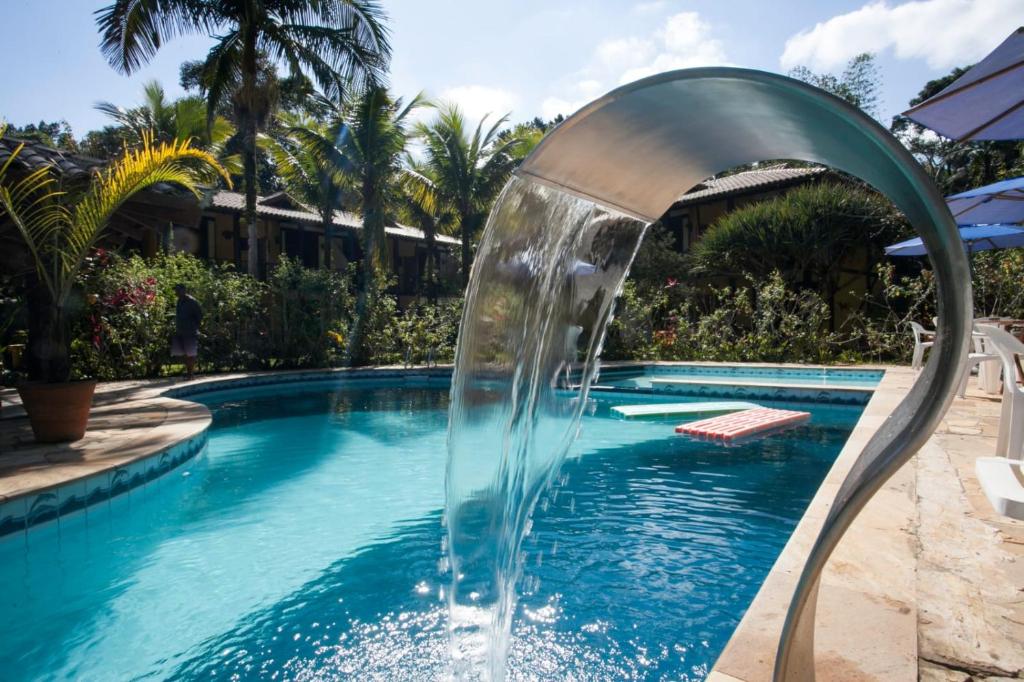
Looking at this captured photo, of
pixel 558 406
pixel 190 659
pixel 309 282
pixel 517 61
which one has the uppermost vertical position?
pixel 517 61

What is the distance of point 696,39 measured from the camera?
21.9 feet

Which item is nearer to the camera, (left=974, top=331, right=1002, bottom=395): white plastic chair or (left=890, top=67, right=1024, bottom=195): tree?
(left=974, top=331, right=1002, bottom=395): white plastic chair

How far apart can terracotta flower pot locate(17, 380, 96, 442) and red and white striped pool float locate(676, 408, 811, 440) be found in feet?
20.9

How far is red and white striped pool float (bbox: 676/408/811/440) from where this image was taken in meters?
7.29

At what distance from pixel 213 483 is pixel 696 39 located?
6.77 meters

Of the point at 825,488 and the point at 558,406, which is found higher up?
the point at 558,406

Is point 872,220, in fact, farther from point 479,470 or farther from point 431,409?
point 479,470

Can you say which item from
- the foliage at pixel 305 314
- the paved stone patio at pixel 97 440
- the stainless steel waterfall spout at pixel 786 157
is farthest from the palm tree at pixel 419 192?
the stainless steel waterfall spout at pixel 786 157

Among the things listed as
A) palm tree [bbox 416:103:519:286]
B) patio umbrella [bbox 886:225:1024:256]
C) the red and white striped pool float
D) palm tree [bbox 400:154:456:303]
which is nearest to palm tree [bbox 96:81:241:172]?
palm tree [bbox 400:154:456:303]

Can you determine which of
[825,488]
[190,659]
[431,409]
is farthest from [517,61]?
[190,659]

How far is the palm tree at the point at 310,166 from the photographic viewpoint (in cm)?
1664

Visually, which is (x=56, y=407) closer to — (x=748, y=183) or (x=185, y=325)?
(x=185, y=325)

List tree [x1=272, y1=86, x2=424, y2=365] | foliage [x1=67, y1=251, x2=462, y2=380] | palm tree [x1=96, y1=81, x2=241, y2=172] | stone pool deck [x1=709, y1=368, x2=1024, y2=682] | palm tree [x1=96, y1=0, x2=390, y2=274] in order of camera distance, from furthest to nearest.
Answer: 1. palm tree [x1=96, y1=81, x2=241, y2=172]
2. tree [x1=272, y1=86, x2=424, y2=365]
3. palm tree [x1=96, y1=0, x2=390, y2=274]
4. foliage [x1=67, y1=251, x2=462, y2=380]
5. stone pool deck [x1=709, y1=368, x2=1024, y2=682]

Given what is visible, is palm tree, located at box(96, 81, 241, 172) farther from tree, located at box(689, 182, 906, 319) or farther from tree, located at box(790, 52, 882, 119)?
tree, located at box(790, 52, 882, 119)
